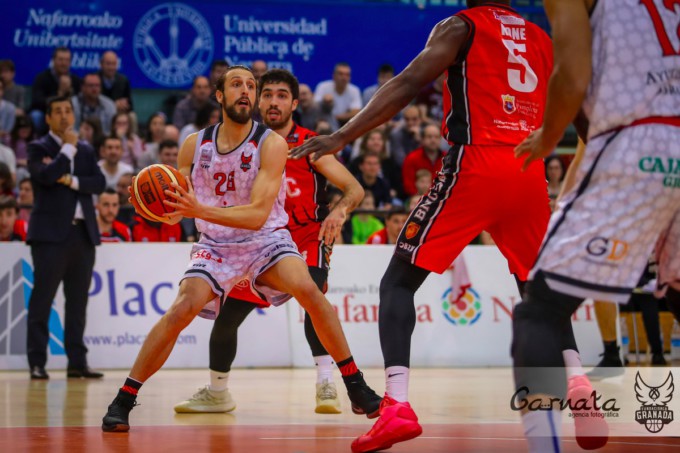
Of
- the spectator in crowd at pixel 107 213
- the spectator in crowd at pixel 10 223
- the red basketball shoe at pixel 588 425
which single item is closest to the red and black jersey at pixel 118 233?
the spectator in crowd at pixel 107 213

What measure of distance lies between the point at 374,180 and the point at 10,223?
4734 mm

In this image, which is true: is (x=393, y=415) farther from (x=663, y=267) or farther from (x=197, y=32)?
(x=197, y=32)

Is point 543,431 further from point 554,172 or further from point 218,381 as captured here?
point 554,172

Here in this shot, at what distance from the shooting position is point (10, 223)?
11398 millimetres

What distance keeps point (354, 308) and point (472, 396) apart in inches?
140

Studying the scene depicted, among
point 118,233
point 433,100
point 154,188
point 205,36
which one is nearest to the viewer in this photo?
point 154,188

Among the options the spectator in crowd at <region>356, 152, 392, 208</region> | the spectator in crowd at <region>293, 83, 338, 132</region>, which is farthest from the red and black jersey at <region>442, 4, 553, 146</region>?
the spectator in crowd at <region>293, 83, 338, 132</region>

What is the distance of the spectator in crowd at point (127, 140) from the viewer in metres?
13.7

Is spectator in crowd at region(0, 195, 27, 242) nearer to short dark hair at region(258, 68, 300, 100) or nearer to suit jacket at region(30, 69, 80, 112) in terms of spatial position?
suit jacket at region(30, 69, 80, 112)

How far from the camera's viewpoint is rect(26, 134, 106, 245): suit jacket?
9789 mm

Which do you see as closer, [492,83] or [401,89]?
[401,89]

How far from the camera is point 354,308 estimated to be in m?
11.5

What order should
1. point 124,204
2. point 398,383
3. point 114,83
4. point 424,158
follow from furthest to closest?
point 114,83 < point 424,158 < point 124,204 < point 398,383

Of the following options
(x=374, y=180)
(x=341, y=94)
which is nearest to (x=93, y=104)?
(x=341, y=94)
